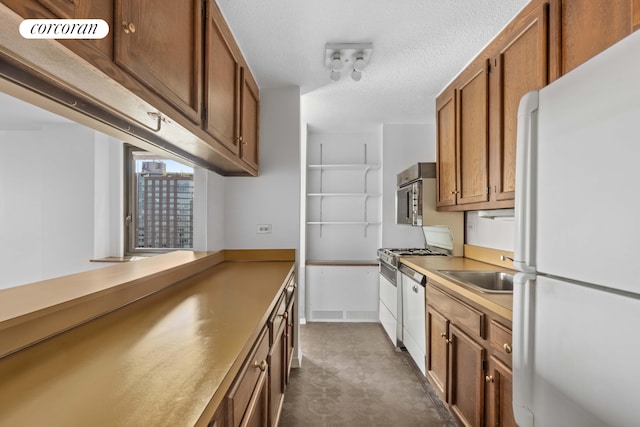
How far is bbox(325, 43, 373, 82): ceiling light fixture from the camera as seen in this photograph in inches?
78.8

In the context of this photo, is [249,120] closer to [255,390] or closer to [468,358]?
[255,390]

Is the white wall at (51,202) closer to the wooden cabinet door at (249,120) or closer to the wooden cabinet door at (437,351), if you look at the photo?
the wooden cabinet door at (249,120)

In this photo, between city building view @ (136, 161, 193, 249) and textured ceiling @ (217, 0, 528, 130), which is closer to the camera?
textured ceiling @ (217, 0, 528, 130)

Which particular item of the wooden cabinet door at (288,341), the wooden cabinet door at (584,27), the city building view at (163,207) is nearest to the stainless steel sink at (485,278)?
the wooden cabinet door at (288,341)

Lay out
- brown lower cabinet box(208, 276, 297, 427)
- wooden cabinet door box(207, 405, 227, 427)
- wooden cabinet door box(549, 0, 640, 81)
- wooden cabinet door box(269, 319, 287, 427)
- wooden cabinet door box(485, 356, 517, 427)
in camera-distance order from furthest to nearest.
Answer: wooden cabinet door box(269, 319, 287, 427) < wooden cabinet door box(485, 356, 517, 427) < wooden cabinet door box(549, 0, 640, 81) < brown lower cabinet box(208, 276, 297, 427) < wooden cabinet door box(207, 405, 227, 427)

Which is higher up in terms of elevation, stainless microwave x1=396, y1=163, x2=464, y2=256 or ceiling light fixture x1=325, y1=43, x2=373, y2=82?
ceiling light fixture x1=325, y1=43, x2=373, y2=82

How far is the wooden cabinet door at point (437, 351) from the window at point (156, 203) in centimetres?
244

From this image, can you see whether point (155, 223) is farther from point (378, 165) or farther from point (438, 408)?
point (438, 408)

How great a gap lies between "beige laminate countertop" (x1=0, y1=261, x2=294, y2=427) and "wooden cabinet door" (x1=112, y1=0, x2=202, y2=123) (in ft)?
2.49

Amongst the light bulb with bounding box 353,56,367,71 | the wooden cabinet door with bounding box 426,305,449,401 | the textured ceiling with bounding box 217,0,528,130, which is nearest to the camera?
the textured ceiling with bounding box 217,0,528,130

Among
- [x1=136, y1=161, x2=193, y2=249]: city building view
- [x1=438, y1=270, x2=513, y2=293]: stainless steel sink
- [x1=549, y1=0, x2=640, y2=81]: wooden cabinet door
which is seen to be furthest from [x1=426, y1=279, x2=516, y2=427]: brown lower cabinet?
[x1=136, y1=161, x2=193, y2=249]: city building view

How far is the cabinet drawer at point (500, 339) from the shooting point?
50.4 inches

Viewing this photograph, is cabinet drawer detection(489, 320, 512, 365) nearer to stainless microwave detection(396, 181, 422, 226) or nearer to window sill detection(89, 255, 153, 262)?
stainless microwave detection(396, 181, 422, 226)

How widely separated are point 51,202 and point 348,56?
3.21 m
